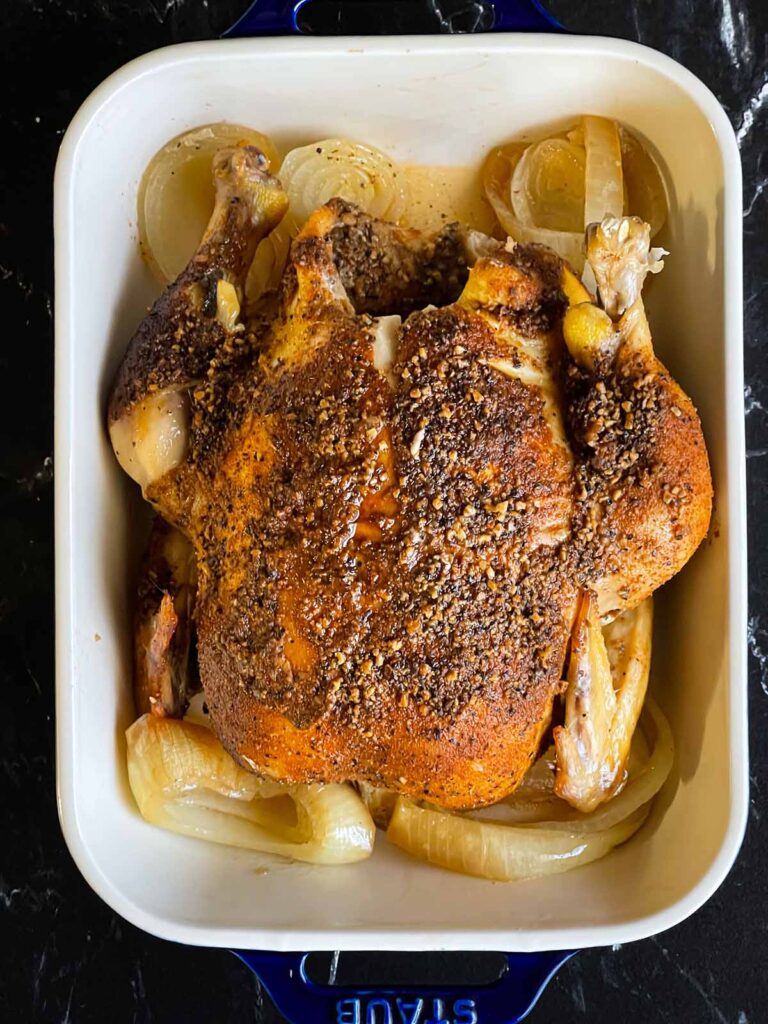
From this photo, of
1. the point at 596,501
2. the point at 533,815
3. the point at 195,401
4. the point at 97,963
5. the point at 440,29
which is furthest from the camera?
the point at 97,963

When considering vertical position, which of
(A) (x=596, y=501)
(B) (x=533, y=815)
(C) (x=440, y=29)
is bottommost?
(B) (x=533, y=815)

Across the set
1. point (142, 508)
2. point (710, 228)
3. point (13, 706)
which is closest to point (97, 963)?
point (13, 706)

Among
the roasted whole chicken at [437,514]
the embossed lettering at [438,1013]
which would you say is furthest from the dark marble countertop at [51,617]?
the roasted whole chicken at [437,514]

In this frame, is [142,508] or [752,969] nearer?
[142,508]

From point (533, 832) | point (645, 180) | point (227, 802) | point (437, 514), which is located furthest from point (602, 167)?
point (227, 802)

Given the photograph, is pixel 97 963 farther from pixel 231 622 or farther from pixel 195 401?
pixel 195 401

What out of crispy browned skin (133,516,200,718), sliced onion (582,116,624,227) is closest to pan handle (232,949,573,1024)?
crispy browned skin (133,516,200,718)

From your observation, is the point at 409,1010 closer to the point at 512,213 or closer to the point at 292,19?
→ the point at 512,213
